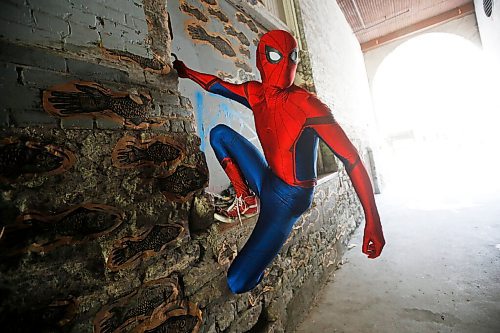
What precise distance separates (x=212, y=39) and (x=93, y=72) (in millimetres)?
1425

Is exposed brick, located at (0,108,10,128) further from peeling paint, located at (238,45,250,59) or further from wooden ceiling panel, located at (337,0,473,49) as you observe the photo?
wooden ceiling panel, located at (337,0,473,49)

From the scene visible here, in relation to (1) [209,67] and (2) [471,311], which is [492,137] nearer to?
(2) [471,311]

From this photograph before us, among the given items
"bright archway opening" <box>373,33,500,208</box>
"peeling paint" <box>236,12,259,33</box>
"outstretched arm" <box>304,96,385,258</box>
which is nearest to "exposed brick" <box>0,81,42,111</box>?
"outstretched arm" <box>304,96,385,258</box>

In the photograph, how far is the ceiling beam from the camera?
23.5 ft

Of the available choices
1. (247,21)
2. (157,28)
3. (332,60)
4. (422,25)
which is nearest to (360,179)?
(157,28)

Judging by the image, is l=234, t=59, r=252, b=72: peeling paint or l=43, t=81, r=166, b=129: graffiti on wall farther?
l=234, t=59, r=252, b=72: peeling paint

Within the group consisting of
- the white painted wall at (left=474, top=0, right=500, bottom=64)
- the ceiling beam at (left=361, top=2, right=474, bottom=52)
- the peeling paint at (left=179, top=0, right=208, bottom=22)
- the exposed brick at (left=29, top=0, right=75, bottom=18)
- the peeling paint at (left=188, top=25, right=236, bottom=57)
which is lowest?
the exposed brick at (left=29, top=0, right=75, bottom=18)

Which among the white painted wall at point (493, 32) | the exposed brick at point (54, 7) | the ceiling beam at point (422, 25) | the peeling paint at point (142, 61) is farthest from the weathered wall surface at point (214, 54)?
the ceiling beam at point (422, 25)

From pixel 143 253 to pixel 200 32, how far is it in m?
1.87

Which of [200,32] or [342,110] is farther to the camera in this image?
[342,110]

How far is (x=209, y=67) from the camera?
6.93 ft

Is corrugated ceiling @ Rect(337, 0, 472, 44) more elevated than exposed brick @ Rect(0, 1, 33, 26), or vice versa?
corrugated ceiling @ Rect(337, 0, 472, 44)

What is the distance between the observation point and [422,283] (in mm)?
2242

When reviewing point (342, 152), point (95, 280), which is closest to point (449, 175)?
point (342, 152)
